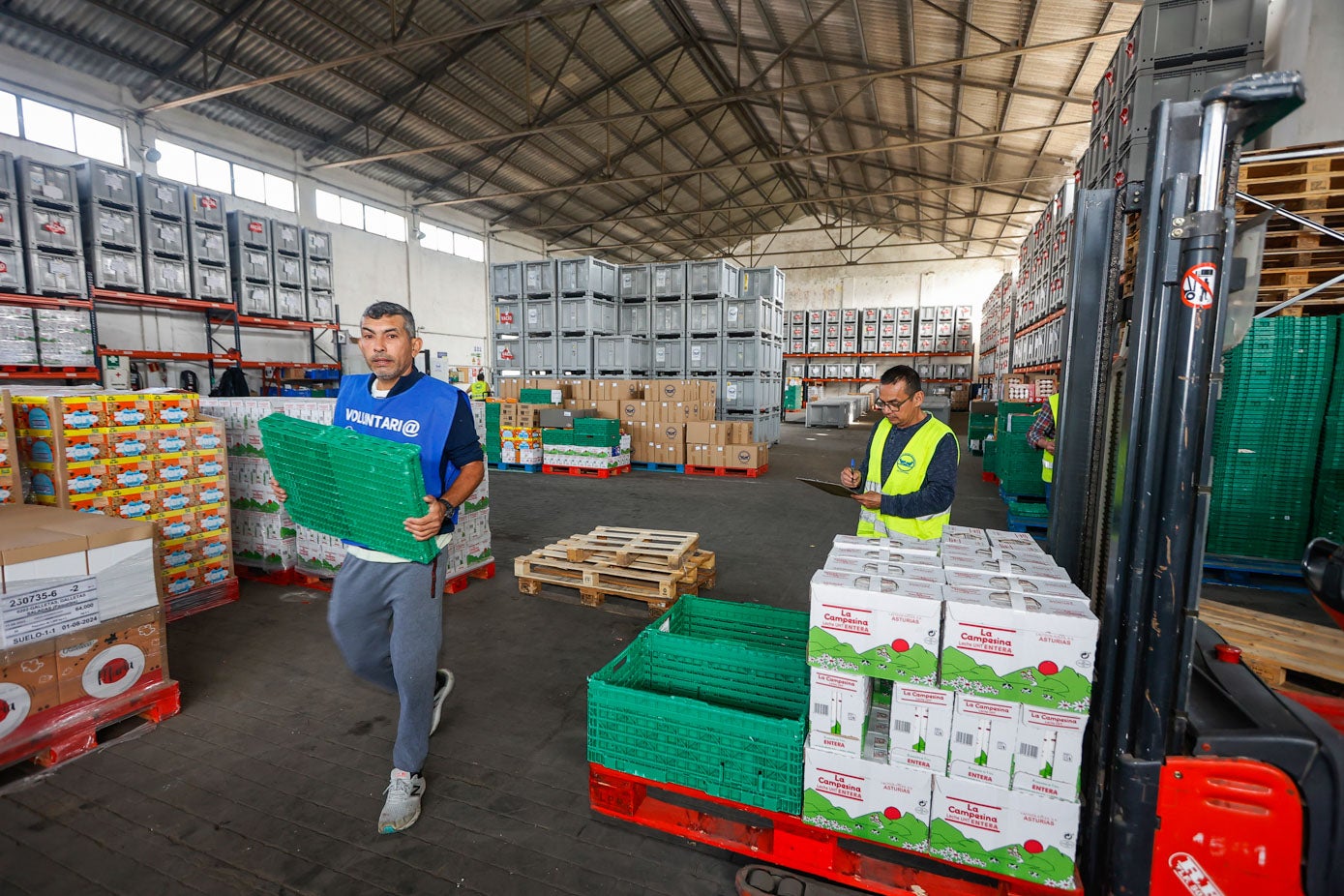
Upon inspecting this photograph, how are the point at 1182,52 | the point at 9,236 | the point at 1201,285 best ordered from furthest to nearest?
the point at 9,236, the point at 1182,52, the point at 1201,285

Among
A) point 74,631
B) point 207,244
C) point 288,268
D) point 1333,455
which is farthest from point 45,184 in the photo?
point 1333,455

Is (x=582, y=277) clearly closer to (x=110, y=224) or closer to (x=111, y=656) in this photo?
(x=110, y=224)

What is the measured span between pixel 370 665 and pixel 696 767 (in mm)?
1469

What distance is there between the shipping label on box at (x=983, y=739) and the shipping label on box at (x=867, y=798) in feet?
0.43

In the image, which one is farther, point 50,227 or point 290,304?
point 290,304

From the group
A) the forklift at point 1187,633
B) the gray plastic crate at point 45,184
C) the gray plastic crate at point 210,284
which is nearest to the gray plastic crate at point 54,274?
the gray plastic crate at point 45,184

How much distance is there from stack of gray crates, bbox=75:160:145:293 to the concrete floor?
9.06m

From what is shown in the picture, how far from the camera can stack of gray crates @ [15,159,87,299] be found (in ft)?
29.7

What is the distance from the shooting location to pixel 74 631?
2846mm

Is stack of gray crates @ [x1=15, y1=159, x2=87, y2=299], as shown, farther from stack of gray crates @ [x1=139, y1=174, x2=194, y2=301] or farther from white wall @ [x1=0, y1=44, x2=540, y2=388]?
white wall @ [x1=0, y1=44, x2=540, y2=388]

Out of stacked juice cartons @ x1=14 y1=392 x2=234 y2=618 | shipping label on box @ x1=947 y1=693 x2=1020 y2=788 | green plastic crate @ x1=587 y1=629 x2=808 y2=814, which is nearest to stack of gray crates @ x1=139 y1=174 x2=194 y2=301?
stacked juice cartons @ x1=14 y1=392 x2=234 y2=618

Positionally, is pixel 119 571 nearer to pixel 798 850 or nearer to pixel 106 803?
pixel 106 803

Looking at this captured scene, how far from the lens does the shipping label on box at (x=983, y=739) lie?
1.82 metres

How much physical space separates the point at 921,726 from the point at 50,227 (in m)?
13.3
